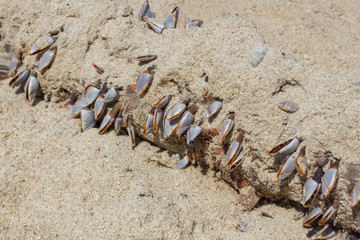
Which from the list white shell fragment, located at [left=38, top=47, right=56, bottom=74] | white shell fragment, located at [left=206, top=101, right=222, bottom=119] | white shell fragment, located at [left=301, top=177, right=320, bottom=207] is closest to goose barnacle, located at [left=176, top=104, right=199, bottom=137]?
white shell fragment, located at [left=206, top=101, right=222, bottom=119]

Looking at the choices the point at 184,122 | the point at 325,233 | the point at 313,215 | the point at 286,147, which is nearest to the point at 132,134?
the point at 184,122

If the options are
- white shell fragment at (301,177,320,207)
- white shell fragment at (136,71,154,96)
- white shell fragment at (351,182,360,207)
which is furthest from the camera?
white shell fragment at (136,71,154,96)

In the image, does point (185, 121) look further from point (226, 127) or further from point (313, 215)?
point (313, 215)

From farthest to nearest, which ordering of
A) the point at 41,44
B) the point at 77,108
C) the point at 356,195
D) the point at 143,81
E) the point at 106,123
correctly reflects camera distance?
1. the point at 41,44
2. the point at 77,108
3. the point at 106,123
4. the point at 143,81
5. the point at 356,195

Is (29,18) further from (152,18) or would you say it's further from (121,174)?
(121,174)

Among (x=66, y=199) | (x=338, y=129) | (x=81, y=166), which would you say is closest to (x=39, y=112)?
(x=81, y=166)

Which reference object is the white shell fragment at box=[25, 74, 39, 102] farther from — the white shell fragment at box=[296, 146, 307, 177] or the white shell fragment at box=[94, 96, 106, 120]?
the white shell fragment at box=[296, 146, 307, 177]
